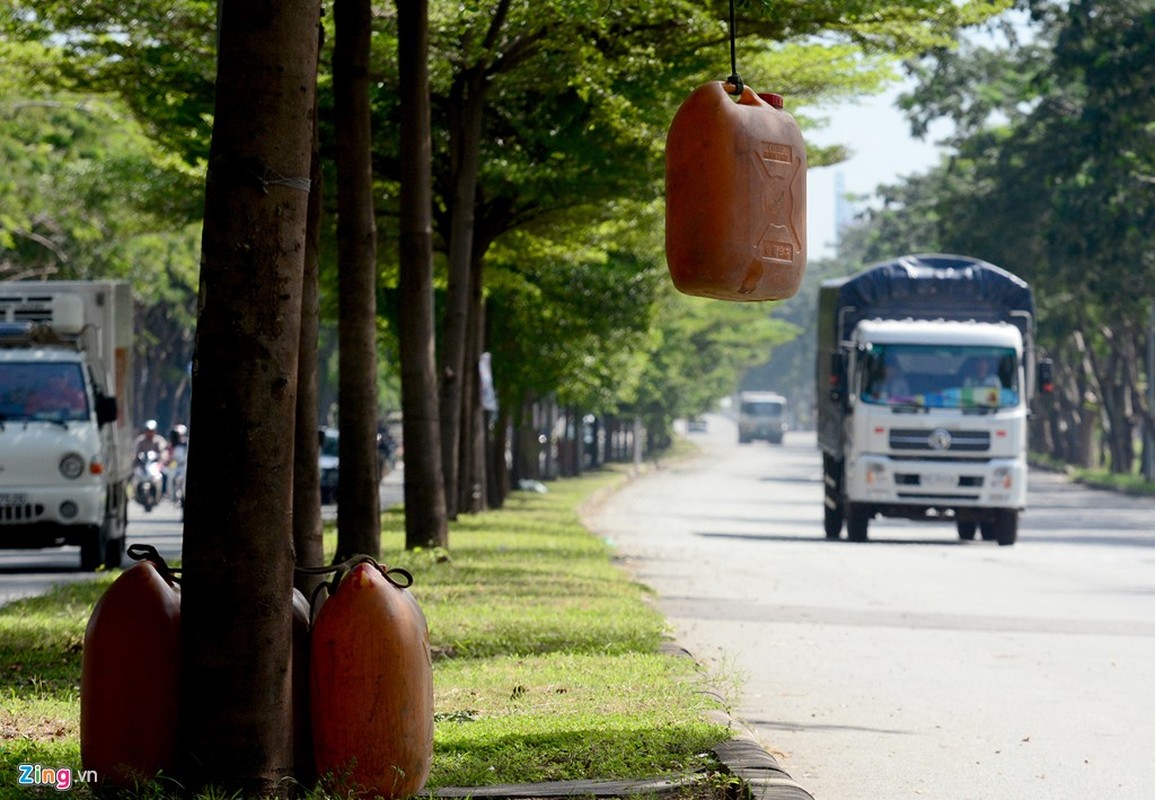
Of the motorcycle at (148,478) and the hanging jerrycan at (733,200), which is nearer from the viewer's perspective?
the hanging jerrycan at (733,200)

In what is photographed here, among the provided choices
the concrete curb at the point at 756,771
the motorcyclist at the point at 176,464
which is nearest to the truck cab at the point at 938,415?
the motorcyclist at the point at 176,464

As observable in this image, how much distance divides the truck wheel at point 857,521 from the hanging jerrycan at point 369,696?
22.1m

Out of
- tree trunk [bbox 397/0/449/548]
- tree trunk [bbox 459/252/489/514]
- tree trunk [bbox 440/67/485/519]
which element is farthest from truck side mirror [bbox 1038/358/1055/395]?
tree trunk [bbox 397/0/449/548]

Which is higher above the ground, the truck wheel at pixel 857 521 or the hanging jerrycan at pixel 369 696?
the hanging jerrycan at pixel 369 696

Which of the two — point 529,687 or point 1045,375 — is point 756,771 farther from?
point 1045,375

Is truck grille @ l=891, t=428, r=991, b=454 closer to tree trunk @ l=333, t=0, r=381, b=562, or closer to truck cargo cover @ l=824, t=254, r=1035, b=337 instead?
truck cargo cover @ l=824, t=254, r=1035, b=337

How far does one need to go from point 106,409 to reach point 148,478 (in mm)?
17397

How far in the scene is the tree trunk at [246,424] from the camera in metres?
6.80

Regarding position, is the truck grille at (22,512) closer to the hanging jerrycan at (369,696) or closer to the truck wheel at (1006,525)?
the hanging jerrycan at (369,696)

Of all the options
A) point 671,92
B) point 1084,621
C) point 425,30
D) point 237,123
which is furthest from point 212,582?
point 671,92

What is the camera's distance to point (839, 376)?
28250 millimetres

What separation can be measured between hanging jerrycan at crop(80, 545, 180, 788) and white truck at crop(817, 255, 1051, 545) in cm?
2101

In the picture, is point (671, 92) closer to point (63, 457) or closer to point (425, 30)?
point (425, 30)

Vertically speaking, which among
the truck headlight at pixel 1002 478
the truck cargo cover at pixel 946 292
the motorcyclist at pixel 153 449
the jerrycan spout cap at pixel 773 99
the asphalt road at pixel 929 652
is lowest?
the asphalt road at pixel 929 652
